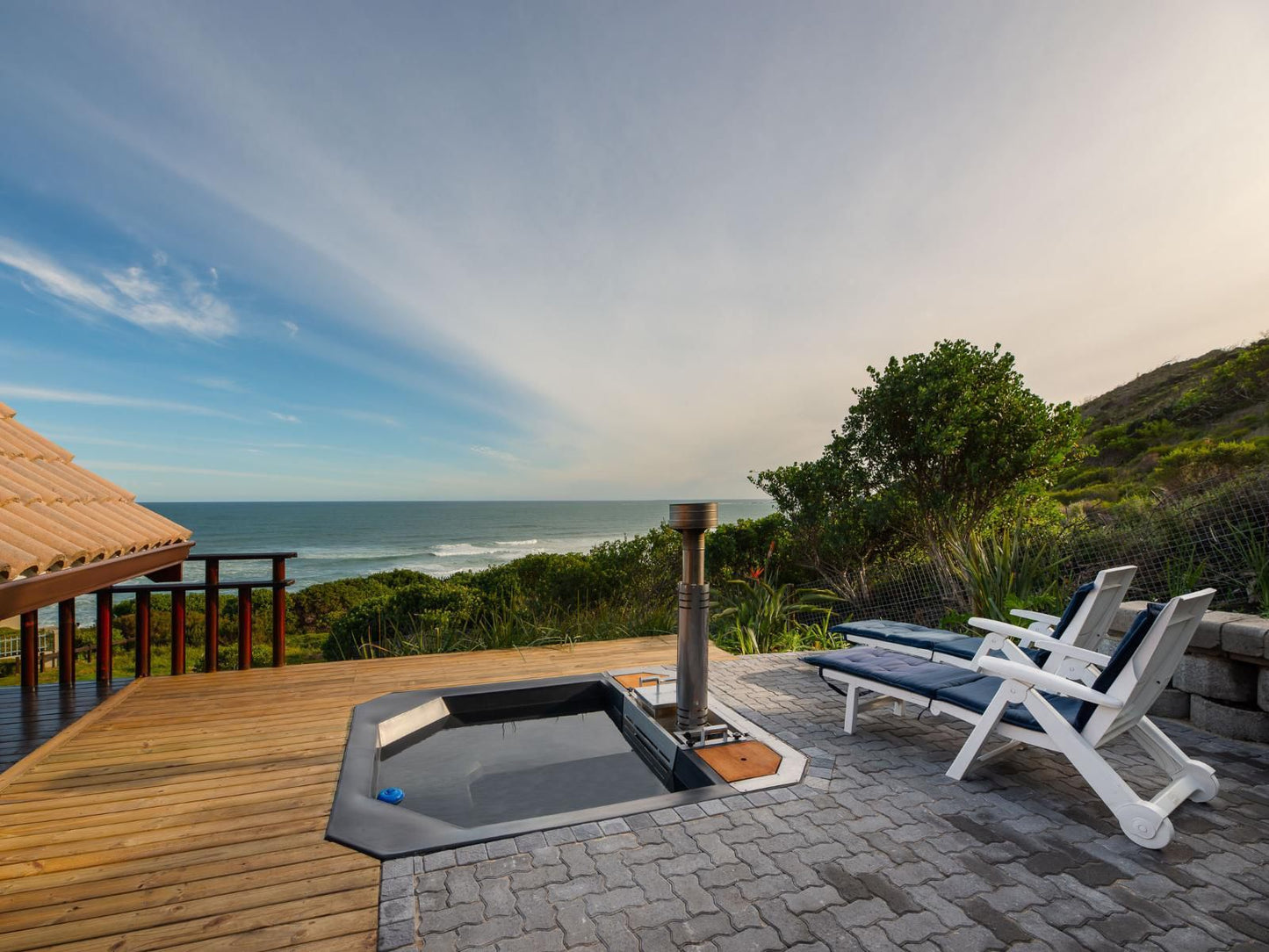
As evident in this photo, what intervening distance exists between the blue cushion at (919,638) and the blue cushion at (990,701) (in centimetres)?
60

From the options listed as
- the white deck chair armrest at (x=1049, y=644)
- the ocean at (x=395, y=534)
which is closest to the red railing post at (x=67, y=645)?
the white deck chair armrest at (x=1049, y=644)

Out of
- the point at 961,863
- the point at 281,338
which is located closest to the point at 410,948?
the point at 961,863

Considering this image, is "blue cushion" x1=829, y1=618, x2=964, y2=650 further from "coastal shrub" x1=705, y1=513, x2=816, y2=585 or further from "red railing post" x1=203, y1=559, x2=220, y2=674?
"red railing post" x1=203, y1=559, x2=220, y2=674

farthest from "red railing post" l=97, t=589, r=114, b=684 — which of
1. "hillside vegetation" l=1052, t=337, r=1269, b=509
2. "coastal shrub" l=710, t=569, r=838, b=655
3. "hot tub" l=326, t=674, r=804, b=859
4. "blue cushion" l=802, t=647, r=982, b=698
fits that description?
"hillside vegetation" l=1052, t=337, r=1269, b=509

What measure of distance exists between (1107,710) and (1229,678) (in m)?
1.77

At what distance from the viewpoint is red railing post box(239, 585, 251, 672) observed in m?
4.50

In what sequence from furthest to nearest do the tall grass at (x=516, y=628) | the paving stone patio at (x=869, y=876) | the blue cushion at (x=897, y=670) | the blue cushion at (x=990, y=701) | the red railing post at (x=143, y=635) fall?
the tall grass at (x=516, y=628) < the red railing post at (x=143, y=635) < the blue cushion at (x=897, y=670) < the blue cushion at (x=990, y=701) < the paving stone patio at (x=869, y=876)

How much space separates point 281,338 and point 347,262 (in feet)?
54.0

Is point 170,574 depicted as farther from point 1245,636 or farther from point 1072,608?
point 1245,636

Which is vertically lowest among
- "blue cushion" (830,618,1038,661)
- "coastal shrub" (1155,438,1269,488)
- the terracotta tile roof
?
"blue cushion" (830,618,1038,661)

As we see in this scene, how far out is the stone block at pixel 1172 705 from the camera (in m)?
3.49

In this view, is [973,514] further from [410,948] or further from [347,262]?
[347,262]

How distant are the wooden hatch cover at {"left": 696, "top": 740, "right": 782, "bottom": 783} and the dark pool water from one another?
36cm

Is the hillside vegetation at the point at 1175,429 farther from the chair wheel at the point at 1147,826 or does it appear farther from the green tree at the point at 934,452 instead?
the chair wheel at the point at 1147,826
